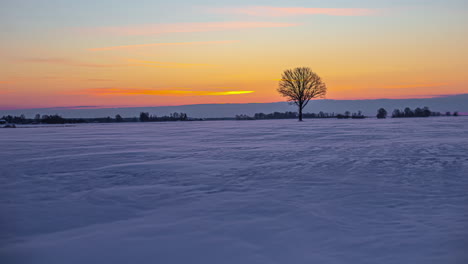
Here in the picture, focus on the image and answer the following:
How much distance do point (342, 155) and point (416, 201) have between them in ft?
12.7

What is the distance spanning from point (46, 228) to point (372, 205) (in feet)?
10.9

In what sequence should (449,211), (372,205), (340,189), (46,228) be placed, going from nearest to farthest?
(46,228) → (449,211) → (372,205) → (340,189)

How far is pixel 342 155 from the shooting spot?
7.60 metres

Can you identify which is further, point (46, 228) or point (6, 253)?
point (46, 228)

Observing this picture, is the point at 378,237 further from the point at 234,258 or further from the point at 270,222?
the point at 234,258

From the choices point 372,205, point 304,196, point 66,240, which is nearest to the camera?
point 66,240

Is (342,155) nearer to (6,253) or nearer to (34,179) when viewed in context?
(34,179)

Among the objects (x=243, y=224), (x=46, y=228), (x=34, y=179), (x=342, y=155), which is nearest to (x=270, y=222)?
(x=243, y=224)

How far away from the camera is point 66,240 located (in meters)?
2.80

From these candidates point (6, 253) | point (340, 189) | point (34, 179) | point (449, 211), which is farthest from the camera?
point (34, 179)

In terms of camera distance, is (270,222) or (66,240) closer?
(66,240)

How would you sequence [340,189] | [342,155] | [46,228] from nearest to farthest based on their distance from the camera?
[46,228] < [340,189] < [342,155]

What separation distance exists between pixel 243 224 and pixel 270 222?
261 mm

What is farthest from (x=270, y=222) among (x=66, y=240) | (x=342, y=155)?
(x=342, y=155)
